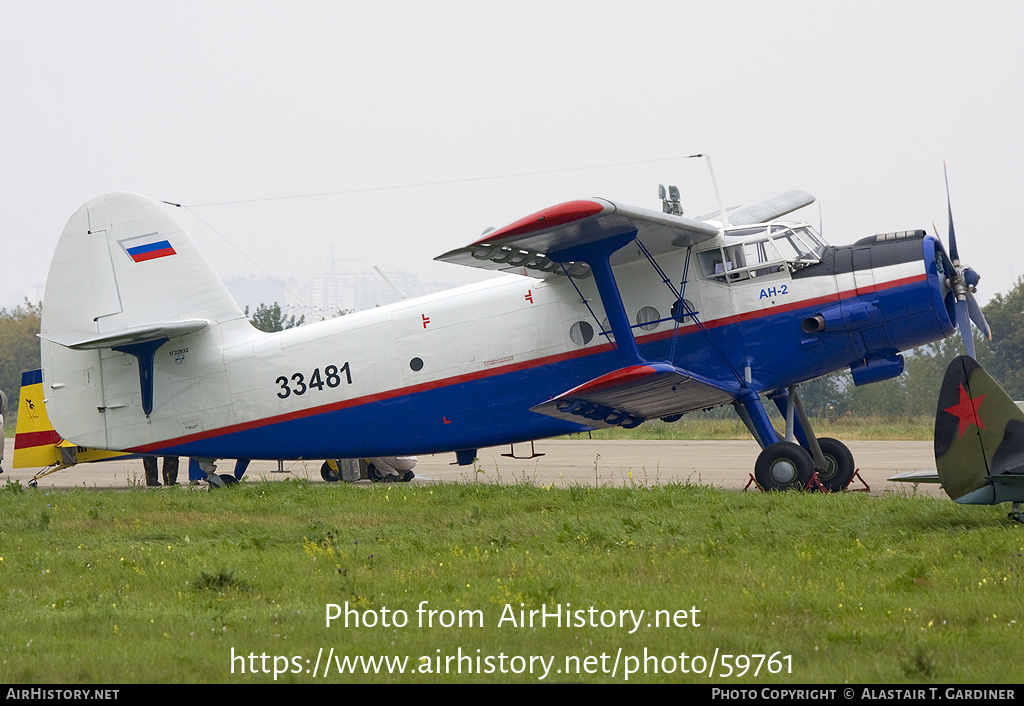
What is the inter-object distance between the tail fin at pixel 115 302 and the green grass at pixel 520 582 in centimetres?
371

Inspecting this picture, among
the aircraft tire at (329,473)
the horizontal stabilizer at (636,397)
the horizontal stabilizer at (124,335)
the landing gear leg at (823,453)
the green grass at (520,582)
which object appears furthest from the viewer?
the aircraft tire at (329,473)

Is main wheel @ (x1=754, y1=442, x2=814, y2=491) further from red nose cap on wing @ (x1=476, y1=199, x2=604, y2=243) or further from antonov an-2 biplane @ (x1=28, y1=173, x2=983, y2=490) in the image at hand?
red nose cap on wing @ (x1=476, y1=199, x2=604, y2=243)

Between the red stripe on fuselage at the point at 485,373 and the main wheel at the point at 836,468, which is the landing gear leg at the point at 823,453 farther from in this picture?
the red stripe on fuselage at the point at 485,373

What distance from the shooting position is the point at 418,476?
21516mm

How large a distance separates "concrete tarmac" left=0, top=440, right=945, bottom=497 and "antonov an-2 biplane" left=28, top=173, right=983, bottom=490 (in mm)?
1962

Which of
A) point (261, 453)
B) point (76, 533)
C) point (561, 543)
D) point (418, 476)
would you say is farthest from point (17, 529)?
point (418, 476)

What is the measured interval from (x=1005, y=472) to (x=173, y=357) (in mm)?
13042

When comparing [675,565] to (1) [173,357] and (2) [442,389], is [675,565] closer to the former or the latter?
(2) [442,389]

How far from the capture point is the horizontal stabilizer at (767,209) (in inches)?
670

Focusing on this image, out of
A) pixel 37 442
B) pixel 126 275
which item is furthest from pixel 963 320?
pixel 37 442

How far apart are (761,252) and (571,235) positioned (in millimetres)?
3023

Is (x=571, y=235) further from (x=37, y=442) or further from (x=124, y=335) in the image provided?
(x=37, y=442)

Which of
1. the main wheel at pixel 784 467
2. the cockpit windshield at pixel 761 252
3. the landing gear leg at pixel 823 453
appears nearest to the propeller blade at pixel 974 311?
the cockpit windshield at pixel 761 252

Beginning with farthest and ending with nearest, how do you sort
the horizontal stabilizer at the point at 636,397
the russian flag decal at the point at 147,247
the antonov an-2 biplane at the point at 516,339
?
the russian flag decal at the point at 147,247 < the antonov an-2 biplane at the point at 516,339 < the horizontal stabilizer at the point at 636,397
